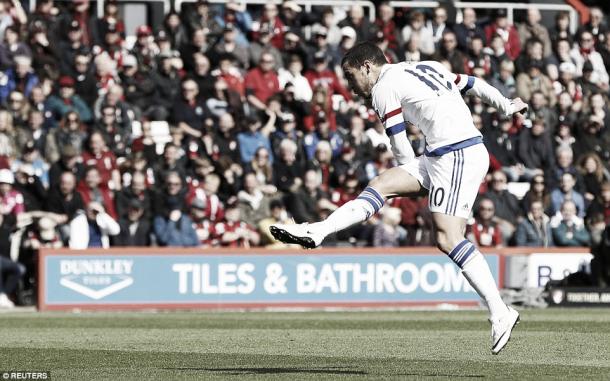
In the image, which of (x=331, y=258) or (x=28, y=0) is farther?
(x=28, y=0)

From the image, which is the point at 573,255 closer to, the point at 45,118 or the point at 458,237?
the point at 45,118

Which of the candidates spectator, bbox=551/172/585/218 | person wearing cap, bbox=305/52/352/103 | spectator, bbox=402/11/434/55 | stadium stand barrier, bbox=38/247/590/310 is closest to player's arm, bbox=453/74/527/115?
stadium stand barrier, bbox=38/247/590/310

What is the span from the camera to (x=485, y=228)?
2250cm

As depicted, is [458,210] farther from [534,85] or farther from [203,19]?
[534,85]

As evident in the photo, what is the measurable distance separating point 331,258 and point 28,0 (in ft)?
24.3

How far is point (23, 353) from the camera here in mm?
11836

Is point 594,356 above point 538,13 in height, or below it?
below

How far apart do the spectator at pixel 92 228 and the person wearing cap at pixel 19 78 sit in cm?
246

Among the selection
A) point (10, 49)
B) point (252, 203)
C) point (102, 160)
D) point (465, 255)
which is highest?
Answer: point (10, 49)

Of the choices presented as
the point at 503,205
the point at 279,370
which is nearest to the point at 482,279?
the point at 279,370

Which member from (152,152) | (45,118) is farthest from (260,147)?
(45,118)

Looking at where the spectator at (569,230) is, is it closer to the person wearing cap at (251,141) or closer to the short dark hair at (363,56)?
the person wearing cap at (251,141)

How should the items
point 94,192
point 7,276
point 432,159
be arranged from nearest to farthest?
point 432,159 < point 7,276 < point 94,192

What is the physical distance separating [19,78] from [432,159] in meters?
12.6
